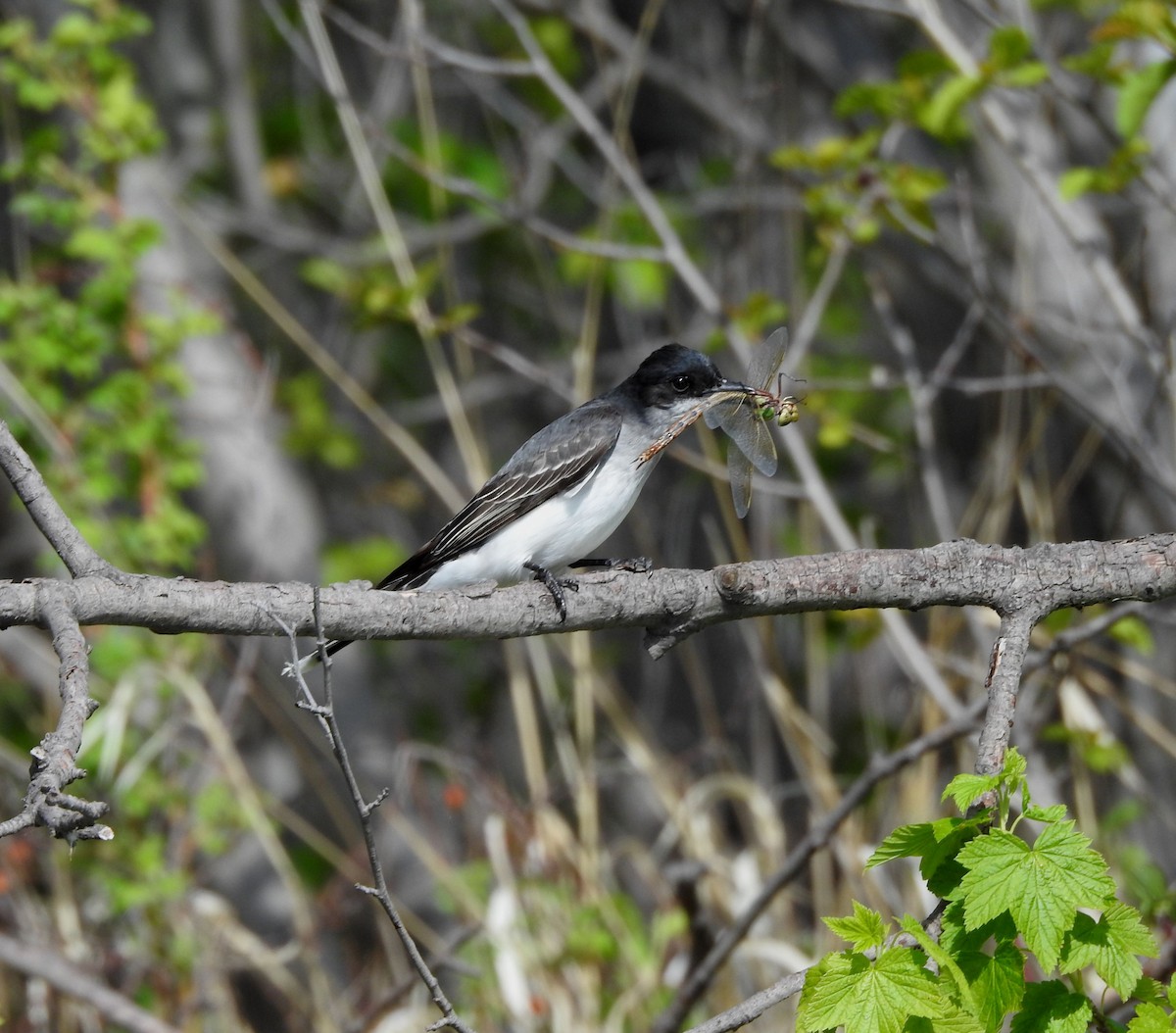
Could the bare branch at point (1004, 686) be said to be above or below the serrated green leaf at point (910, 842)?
below

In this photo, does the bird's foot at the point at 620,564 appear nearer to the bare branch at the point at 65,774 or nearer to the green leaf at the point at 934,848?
the green leaf at the point at 934,848

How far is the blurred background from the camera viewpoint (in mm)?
4516

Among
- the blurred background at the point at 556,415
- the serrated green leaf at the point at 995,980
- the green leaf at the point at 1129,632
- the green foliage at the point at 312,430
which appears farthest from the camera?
the green foliage at the point at 312,430

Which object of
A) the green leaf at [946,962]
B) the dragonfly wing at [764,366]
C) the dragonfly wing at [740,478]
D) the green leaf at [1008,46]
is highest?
the green leaf at [1008,46]

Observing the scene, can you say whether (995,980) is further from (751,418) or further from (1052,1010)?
(751,418)

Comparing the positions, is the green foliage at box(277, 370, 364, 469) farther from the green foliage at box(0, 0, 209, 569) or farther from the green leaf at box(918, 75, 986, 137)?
the green leaf at box(918, 75, 986, 137)

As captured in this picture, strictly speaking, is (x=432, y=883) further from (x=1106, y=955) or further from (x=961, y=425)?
(x=1106, y=955)

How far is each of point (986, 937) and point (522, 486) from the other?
253cm

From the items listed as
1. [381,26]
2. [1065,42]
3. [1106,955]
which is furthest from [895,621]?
[381,26]

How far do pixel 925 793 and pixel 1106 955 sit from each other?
284 centimetres

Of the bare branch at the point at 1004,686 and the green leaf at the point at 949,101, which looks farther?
the green leaf at the point at 949,101

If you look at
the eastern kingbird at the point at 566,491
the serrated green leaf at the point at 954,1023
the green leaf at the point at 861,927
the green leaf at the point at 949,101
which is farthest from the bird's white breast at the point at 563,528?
the serrated green leaf at the point at 954,1023

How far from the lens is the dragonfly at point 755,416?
10.7 feet

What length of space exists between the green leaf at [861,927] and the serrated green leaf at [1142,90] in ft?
8.81
